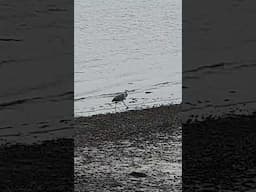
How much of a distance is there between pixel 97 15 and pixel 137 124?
9706mm

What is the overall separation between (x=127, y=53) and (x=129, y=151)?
7832 millimetres

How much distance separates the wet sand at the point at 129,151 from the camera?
580 centimetres

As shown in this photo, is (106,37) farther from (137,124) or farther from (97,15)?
(137,124)

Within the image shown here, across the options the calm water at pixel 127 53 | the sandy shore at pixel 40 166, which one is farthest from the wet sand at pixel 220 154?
the calm water at pixel 127 53

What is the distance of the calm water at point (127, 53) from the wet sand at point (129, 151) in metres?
0.99

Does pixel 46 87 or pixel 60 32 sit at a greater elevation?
pixel 60 32

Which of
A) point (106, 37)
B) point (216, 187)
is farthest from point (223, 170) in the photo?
point (106, 37)

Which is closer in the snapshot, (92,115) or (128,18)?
(92,115)

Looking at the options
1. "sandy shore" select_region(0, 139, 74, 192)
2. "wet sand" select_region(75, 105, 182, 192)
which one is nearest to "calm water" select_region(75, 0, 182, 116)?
"wet sand" select_region(75, 105, 182, 192)

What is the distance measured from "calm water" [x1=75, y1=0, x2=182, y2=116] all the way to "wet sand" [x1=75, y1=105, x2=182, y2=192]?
3.24 feet

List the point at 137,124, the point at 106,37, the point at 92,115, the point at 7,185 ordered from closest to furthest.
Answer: the point at 7,185 < the point at 137,124 < the point at 92,115 < the point at 106,37

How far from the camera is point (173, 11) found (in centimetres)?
1828

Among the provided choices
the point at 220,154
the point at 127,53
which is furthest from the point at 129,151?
the point at 127,53

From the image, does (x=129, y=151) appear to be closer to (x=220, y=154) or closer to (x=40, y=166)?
(x=220, y=154)
